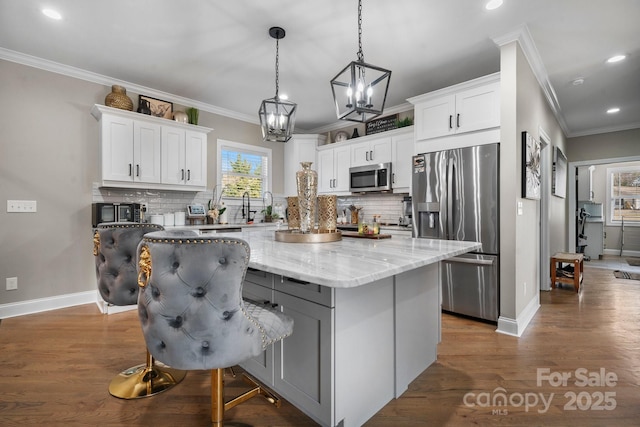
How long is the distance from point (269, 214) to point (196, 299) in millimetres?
4286

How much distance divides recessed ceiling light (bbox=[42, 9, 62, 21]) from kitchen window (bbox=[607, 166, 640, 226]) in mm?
11259

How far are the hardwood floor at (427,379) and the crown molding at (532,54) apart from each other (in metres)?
2.67

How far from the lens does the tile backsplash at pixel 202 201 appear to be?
3.86 meters

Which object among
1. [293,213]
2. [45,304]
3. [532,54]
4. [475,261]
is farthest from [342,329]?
[45,304]

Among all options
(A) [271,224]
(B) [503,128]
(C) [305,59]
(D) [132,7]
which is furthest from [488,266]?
(D) [132,7]

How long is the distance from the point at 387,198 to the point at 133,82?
389 centimetres

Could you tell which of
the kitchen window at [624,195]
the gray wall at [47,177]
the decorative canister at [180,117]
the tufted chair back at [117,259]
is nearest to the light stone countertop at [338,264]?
the tufted chair back at [117,259]

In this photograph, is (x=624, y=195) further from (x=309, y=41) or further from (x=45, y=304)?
(x=45, y=304)

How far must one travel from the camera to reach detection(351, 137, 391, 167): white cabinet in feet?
14.8

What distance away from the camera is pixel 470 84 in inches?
123

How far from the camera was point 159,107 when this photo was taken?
412cm

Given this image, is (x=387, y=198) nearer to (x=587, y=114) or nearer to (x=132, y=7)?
(x=587, y=114)

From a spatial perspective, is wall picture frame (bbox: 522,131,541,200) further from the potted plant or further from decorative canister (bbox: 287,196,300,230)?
the potted plant

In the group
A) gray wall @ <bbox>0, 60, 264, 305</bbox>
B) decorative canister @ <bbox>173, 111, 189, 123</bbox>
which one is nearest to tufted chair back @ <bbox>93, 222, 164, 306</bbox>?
gray wall @ <bbox>0, 60, 264, 305</bbox>
